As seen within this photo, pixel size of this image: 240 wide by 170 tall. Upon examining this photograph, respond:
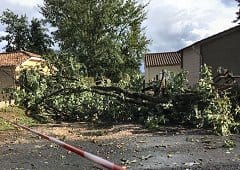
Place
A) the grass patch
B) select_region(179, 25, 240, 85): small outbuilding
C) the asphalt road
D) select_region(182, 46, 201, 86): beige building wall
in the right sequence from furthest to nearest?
1. select_region(182, 46, 201, 86): beige building wall
2. select_region(179, 25, 240, 85): small outbuilding
3. the grass patch
4. the asphalt road

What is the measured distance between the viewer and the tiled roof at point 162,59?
2432 inches

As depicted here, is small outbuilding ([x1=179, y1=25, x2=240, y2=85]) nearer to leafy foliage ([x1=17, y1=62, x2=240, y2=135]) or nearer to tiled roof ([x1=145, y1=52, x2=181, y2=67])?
leafy foliage ([x1=17, y1=62, x2=240, y2=135])

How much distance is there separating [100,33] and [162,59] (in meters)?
14.5

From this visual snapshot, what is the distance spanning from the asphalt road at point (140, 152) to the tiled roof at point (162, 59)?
48.1m

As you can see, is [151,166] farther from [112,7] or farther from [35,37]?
[35,37]

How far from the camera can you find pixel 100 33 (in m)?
50.7

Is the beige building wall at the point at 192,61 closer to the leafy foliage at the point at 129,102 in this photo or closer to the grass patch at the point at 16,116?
the leafy foliage at the point at 129,102

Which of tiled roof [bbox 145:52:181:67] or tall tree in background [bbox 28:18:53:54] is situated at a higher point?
tall tree in background [bbox 28:18:53:54]

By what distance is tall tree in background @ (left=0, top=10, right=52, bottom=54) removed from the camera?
66512 mm

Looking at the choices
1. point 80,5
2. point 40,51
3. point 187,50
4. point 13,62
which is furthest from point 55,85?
point 40,51

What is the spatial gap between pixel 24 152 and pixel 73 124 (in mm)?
5366

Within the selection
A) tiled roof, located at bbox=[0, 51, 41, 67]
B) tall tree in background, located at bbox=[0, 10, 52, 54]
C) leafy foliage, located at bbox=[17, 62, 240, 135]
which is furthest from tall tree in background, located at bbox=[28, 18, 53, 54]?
leafy foliage, located at bbox=[17, 62, 240, 135]

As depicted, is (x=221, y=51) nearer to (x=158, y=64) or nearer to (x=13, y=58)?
(x=13, y=58)

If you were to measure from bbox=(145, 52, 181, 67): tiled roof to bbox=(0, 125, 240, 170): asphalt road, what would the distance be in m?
48.1
